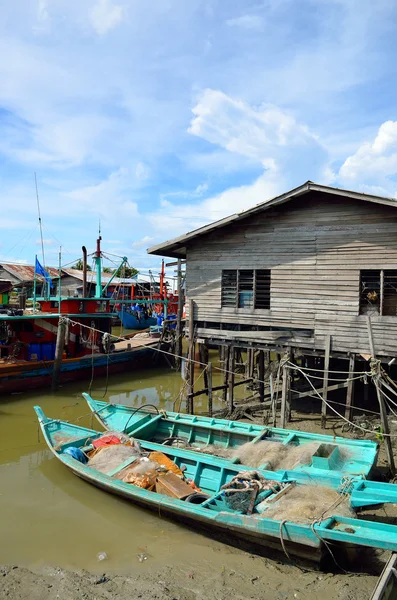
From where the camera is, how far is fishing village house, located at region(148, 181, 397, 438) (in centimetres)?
1078

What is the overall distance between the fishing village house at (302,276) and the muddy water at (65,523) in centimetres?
562

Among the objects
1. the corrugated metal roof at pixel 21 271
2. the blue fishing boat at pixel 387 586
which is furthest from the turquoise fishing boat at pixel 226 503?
the corrugated metal roof at pixel 21 271

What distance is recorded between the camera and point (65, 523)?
789cm

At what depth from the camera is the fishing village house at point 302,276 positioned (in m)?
10.8

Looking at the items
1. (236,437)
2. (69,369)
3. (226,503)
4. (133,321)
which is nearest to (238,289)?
(236,437)

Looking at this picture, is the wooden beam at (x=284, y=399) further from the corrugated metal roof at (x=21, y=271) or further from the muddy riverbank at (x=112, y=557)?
the corrugated metal roof at (x=21, y=271)

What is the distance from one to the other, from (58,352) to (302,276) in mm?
10680

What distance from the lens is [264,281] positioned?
12586 mm

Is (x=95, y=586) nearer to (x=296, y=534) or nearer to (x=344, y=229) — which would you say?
(x=296, y=534)

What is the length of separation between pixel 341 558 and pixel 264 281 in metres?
7.66

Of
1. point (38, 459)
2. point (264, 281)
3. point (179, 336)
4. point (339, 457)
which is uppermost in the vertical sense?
point (264, 281)

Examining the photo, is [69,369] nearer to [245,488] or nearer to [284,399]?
[284,399]

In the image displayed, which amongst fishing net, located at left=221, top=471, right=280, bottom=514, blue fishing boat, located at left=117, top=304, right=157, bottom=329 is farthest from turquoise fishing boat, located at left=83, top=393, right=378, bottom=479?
blue fishing boat, located at left=117, top=304, right=157, bottom=329

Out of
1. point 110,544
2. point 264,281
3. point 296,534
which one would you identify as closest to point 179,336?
point 264,281
